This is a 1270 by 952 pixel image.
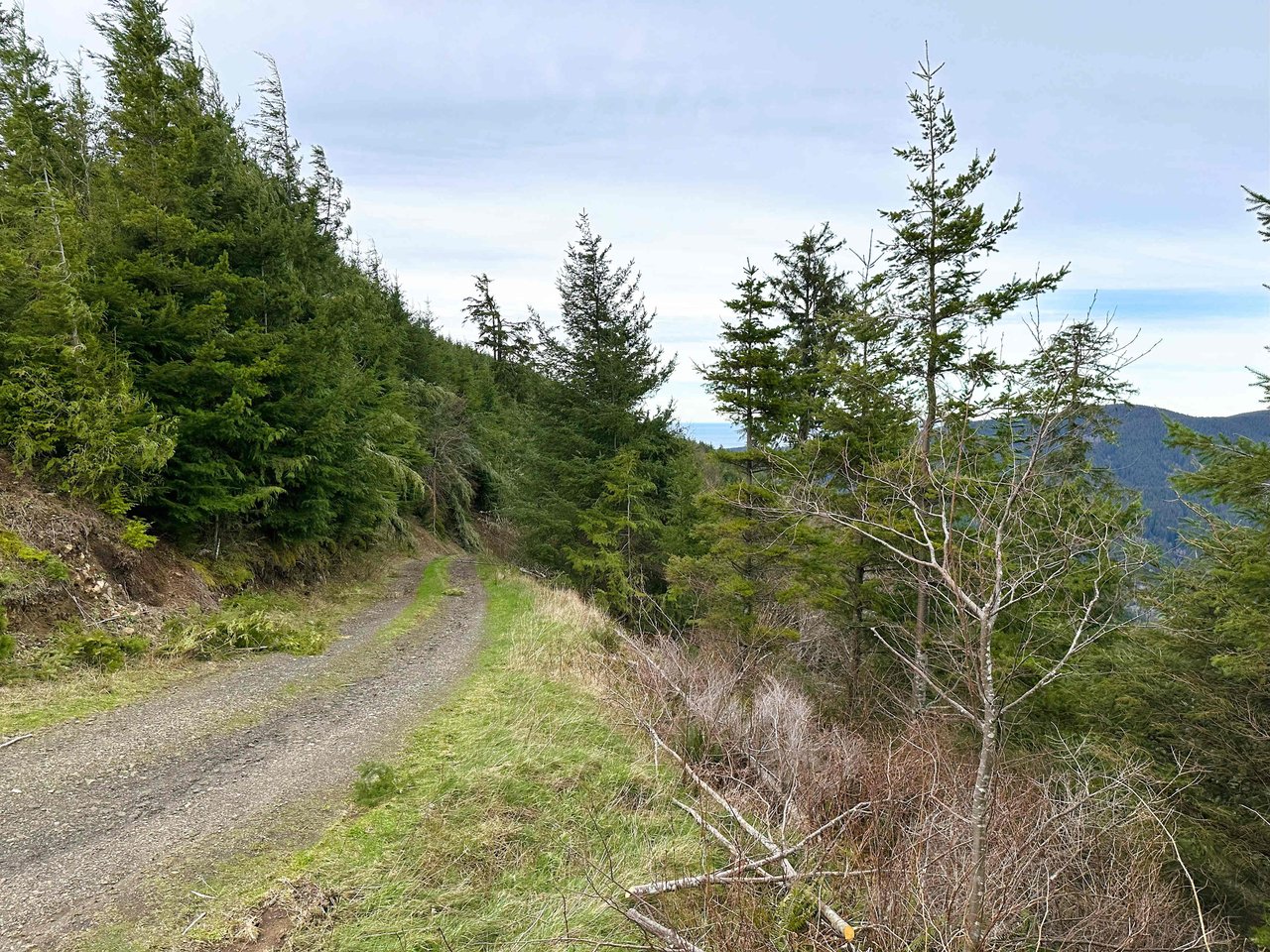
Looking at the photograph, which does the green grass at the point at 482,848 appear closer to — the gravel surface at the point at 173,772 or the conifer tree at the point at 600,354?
the gravel surface at the point at 173,772

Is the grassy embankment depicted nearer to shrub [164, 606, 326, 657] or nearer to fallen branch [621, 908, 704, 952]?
shrub [164, 606, 326, 657]

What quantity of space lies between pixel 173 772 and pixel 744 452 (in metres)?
10.0

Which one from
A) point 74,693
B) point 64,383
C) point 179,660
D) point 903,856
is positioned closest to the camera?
point 903,856

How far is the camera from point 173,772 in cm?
512

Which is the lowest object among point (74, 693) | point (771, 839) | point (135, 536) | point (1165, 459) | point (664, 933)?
point (771, 839)

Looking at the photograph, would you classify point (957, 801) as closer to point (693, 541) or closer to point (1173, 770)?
point (1173, 770)

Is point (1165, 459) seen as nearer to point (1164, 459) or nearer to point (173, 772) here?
point (1164, 459)

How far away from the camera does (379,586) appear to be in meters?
16.0

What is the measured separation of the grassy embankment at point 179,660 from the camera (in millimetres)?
5996

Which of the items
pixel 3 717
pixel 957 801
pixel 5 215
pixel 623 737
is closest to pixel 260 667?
pixel 3 717

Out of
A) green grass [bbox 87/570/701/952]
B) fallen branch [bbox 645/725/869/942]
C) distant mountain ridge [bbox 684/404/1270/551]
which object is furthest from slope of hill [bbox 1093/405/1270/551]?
green grass [bbox 87/570/701/952]

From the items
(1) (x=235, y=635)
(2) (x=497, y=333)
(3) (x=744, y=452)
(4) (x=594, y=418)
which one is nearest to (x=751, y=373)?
(3) (x=744, y=452)

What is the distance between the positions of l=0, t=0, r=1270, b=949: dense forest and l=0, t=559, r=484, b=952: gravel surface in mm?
3471

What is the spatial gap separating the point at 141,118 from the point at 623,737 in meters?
14.5
